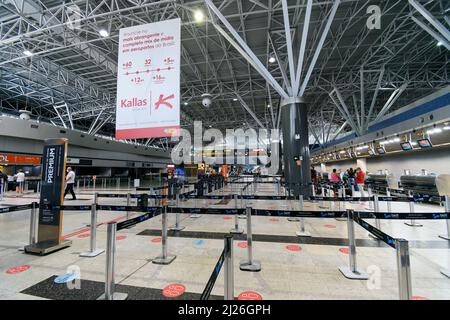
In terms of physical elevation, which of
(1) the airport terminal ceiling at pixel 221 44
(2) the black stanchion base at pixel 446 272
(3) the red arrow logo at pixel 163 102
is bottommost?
(2) the black stanchion base at pixel 446 272

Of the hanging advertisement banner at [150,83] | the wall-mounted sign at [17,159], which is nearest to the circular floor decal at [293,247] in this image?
the hanging advertisement banner at [150,83]

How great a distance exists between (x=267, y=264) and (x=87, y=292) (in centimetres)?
264

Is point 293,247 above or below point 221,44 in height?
below

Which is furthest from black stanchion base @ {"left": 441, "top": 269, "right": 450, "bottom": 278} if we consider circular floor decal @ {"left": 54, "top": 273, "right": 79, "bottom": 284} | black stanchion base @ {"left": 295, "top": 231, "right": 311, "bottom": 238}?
circular floor decal @ {"left": 54, "top": 273, "right": 79, "bottom": 284}

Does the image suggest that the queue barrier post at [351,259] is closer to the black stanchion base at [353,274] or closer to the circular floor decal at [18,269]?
the black stanchion base at [353,274]

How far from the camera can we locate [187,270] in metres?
3.22

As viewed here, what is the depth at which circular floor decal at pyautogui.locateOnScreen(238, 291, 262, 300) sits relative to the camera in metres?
2.44

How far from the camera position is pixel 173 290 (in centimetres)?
265

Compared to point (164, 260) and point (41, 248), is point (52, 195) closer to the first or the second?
point (41, 248)

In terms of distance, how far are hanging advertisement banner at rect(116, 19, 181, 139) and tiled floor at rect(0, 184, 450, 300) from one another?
2.36 meters

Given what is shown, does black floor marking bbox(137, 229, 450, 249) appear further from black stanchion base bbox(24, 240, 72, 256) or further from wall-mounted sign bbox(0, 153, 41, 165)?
wall-mounted sign bbox(0, 153, 41, 165)

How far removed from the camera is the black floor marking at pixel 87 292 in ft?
8.20

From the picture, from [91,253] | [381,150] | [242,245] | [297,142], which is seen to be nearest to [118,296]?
[91,253]

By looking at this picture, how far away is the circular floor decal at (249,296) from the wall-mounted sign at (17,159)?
21.6 meters
